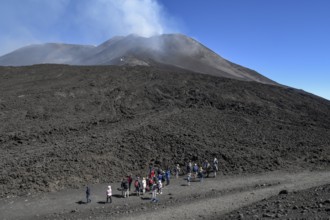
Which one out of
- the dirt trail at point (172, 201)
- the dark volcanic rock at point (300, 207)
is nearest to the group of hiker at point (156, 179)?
the dirt trail at point (172, 201)

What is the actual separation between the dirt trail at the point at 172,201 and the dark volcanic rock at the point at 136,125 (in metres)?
2.00

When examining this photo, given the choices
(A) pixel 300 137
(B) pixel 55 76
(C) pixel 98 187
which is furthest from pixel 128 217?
(B) pixel 55 76

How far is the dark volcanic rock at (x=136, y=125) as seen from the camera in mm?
26031

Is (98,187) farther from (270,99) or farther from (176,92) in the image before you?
(270,99)

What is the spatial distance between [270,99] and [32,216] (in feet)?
109

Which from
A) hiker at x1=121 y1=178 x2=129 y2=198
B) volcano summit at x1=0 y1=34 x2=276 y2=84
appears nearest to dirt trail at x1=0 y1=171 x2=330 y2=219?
hiker at x1=121 y1=178 x2=129 y2=198

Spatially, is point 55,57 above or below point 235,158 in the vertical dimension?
above

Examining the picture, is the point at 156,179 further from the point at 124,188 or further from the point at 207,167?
the point at 207,167

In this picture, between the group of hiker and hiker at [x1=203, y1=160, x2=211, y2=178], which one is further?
hiker at [x1=203, y1=160, x2=211, y2=178]

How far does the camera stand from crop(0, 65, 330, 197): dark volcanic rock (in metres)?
26.0

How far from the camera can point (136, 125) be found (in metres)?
33.3

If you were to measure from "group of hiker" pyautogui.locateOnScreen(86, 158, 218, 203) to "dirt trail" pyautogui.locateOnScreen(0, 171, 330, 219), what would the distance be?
0.51 m

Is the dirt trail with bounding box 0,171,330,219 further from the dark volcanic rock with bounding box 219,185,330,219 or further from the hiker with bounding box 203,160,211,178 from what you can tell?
the dark volcanic rock with bounding box 219,185,330,219

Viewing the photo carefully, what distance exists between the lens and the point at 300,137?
115 feet
